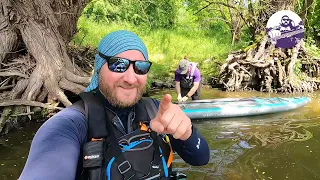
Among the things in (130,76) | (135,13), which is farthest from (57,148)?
(135,13)

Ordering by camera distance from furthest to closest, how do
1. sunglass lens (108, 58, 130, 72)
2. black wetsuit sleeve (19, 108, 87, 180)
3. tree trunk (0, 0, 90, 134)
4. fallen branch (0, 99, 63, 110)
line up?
tree trunk (0, 0, 90, 134)
fallen branch (0, 99, 63, 110)
sunglass lens (108, 58, 130, 72)
black wetsuit sleeve (19, 108, 87, 180)

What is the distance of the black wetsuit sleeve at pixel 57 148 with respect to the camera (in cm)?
139

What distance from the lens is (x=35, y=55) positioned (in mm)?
7297

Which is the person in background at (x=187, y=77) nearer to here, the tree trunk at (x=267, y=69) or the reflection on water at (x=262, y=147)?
the reflection on water at (x=262, y=147)

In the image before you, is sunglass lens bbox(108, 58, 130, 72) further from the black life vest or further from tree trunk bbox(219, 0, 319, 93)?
tree trunk bbox(219, 0, 319, 93)

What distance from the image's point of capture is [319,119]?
7.49m

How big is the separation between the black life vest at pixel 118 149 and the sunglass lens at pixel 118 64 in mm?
188

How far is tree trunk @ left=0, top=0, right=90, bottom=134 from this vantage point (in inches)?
273

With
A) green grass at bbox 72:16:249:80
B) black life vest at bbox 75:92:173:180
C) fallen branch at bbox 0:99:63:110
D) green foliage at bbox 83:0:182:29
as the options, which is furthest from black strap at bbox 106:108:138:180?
green foliage at bbox 83:0:182:29

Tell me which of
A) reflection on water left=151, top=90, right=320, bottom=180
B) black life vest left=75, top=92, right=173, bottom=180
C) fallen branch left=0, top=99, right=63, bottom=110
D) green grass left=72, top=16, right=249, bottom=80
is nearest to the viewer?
black life vest left=75, top=92, right=173, bottom=180

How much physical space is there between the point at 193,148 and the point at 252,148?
3.84 meters

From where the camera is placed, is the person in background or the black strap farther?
the person in background

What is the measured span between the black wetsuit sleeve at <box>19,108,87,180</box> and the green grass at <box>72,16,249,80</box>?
10837 millimetres

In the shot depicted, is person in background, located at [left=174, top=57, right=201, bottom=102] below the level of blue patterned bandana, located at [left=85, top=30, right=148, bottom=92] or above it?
below
